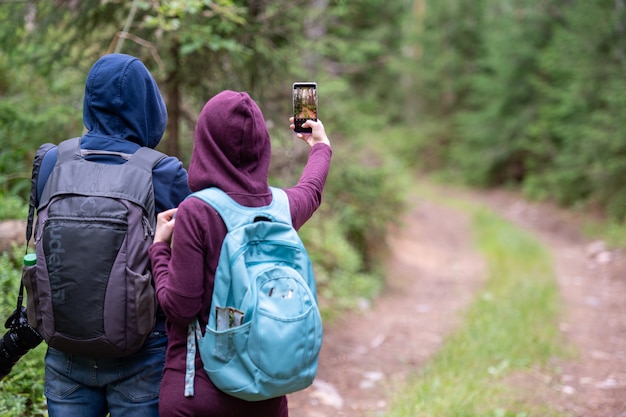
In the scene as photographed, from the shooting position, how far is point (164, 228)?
7.41 feet

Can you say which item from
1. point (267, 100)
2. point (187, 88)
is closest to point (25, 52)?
point (187, 88)

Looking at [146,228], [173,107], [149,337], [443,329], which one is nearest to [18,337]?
[149,337]

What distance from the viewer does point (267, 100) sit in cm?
623

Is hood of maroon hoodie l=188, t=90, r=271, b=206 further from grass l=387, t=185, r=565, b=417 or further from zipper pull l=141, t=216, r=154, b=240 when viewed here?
grass l=387, t=185, r=565, b=417

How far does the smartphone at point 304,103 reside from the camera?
2.69m

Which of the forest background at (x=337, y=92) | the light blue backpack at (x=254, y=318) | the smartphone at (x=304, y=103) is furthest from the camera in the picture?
the forest background at (x=337, y=92)

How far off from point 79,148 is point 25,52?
3.83 metres

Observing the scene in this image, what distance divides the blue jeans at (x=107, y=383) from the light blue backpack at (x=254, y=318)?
252 millimetres

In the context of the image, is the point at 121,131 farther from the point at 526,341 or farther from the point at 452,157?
the point at 452,157

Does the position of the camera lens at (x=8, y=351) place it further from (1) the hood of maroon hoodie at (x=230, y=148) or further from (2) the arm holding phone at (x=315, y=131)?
(2) the arm holding phone at (x=315, y=131)

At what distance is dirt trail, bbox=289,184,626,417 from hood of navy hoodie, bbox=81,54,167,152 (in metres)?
3.03

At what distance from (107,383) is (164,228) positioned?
2.19 feet

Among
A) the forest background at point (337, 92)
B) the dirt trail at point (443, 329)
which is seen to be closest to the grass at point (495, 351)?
the dirt trail at point (443, 329)

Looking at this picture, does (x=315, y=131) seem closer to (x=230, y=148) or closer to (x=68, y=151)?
(x=230, y=148)
